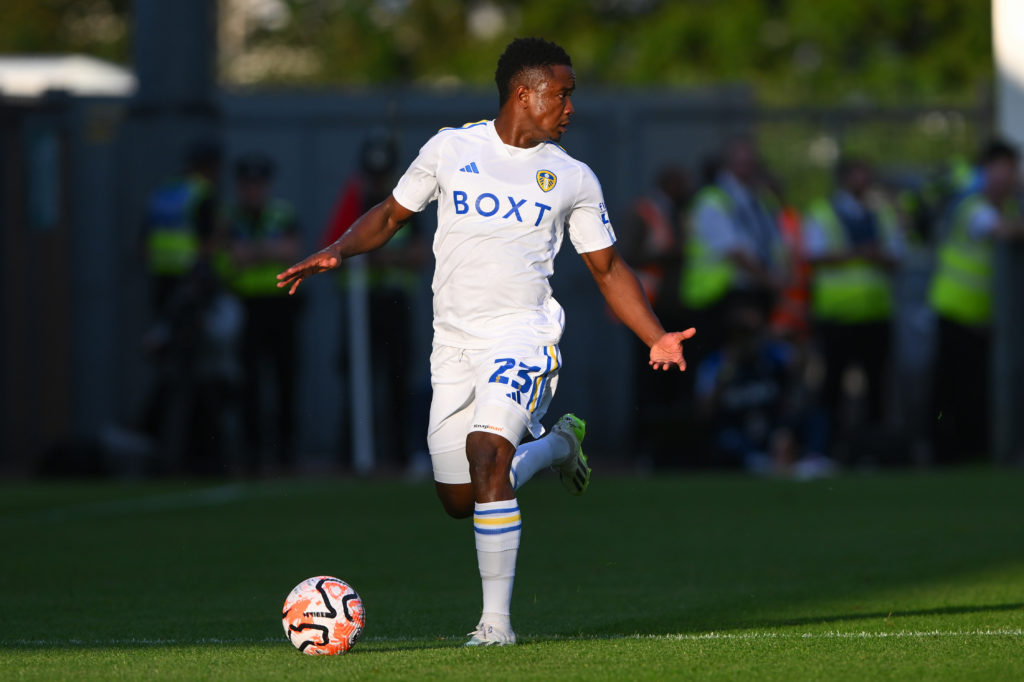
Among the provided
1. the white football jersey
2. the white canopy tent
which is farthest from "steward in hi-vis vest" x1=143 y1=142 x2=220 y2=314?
the white football jersey

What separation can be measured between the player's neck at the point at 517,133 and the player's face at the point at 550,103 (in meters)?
0.03

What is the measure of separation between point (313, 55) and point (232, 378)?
26.1m

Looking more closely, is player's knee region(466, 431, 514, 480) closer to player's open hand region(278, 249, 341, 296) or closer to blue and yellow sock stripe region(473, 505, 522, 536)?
blue and yellow sock stripe region(473, 505, 522, 536)

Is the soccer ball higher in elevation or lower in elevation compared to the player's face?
lower

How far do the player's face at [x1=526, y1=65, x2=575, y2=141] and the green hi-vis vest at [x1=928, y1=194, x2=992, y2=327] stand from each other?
29.1 ft

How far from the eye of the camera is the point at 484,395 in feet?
19.2

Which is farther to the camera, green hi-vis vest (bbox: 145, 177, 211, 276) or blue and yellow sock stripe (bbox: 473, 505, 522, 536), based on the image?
green hi-vis vest (bbox: 145, 177, 211, 276)

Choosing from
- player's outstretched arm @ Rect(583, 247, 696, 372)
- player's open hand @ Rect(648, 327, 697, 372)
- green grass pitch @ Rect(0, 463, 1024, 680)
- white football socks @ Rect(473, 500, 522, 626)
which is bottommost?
green grass pitch @ Rect(0, 463, 1024, 680)

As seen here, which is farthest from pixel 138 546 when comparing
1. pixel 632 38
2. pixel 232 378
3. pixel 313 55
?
pixel 313 55

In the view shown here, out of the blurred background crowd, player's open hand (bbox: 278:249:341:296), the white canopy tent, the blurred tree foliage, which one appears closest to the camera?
player's open hand (bbox: 278:249:341:296)

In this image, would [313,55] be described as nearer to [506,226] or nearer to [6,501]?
[6,501]

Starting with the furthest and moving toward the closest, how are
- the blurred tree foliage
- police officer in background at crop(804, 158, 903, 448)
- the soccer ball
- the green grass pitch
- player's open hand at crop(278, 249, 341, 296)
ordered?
the blurred tree foliage → police officer in background at crop(804, 158, 903, 448) → player's open hand at crop(278, 249, 341, 296) → the soccer ball → the green grass pitch

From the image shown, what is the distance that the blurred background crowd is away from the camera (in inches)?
547

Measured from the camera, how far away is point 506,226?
19.7 feet
